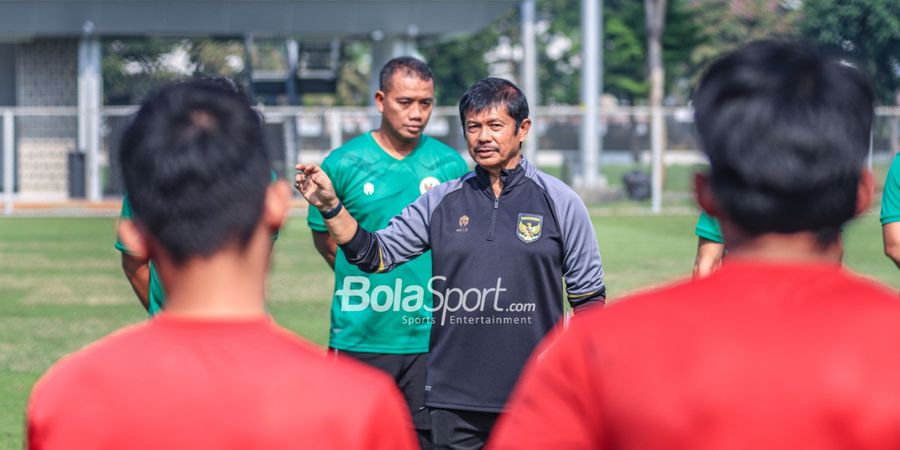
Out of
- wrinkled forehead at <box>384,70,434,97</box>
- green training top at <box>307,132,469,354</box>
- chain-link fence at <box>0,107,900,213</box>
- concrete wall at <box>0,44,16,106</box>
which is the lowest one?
green training top at <box>307,132,469,354</box>

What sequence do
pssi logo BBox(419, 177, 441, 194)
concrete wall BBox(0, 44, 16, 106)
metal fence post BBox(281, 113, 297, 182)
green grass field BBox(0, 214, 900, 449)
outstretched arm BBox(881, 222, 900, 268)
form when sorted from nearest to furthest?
outstretched arm BBox(881, 222, 900, 268) < pssi logo BBox(419, 177, 441, 194) < green grass field BBox(0, 214, 900, 449) < metal fence post BBox(281, 113, 297, 182) < concrete wall BBox(0, 44, 16, 106)

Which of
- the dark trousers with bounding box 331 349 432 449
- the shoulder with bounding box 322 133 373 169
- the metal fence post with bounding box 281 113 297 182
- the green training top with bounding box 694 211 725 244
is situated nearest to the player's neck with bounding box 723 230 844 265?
the green training top with bounding box 694 211 725 244

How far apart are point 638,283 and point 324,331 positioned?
465 cm

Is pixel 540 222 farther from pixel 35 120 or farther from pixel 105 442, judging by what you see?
pixel 35 120

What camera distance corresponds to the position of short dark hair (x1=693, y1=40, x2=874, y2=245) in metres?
2.06

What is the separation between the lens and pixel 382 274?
6.43m

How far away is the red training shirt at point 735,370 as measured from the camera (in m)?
1.95

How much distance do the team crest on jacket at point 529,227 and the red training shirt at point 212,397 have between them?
136 inches

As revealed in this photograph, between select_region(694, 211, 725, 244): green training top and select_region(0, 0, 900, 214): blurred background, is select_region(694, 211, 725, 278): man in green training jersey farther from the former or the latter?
select_region(0, 0, 900, 214): blurred background

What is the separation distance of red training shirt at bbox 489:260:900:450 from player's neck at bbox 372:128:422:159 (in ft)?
15.7

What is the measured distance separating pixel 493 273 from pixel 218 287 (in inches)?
135

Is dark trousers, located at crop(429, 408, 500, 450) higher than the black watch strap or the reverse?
the reverse

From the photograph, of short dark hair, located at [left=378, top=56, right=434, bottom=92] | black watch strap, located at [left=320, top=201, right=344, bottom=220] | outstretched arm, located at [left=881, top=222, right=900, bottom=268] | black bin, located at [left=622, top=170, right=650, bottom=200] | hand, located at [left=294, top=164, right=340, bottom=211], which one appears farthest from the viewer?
black bin, located at [left=622, top=170, right=650, bottom=200]

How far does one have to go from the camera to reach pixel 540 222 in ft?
18.1
